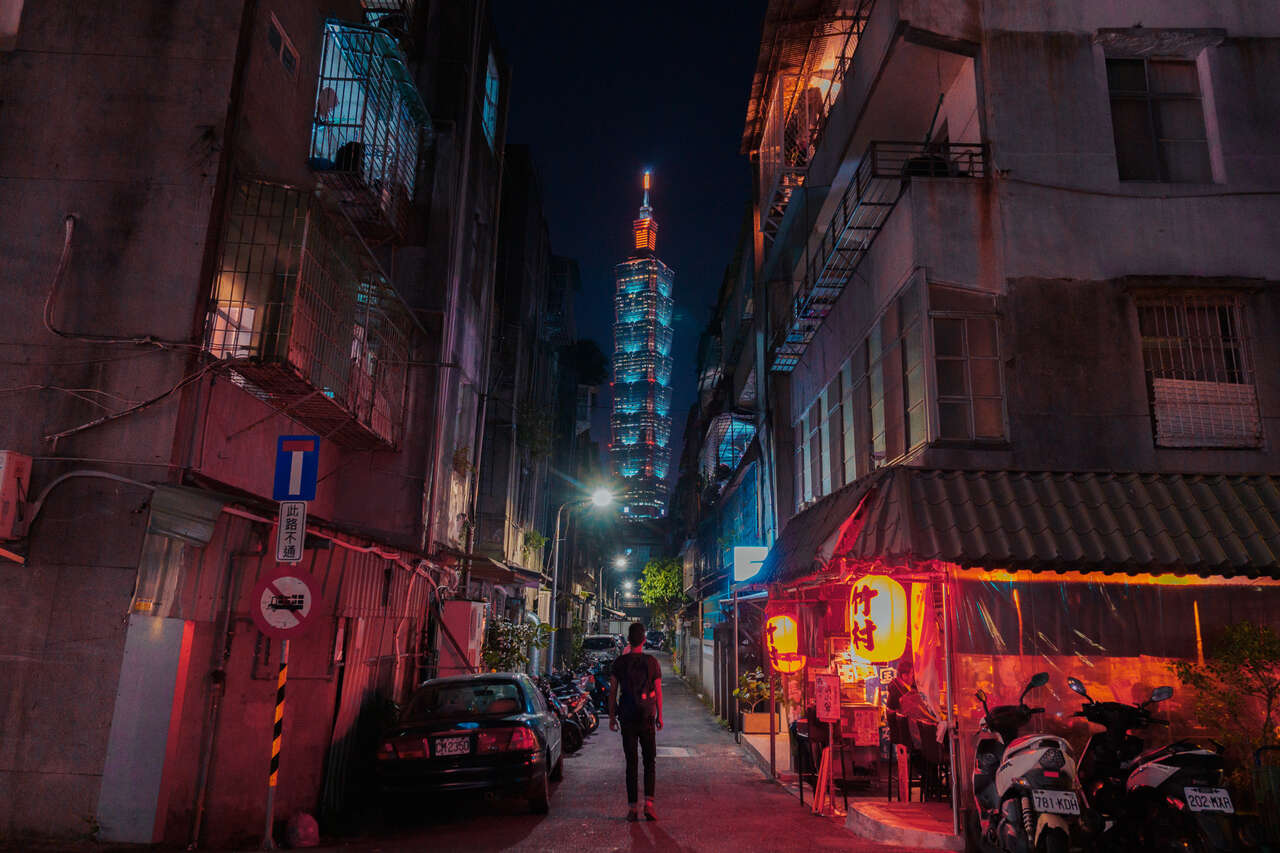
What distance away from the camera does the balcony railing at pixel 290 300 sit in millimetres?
9898

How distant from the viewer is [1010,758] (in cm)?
721

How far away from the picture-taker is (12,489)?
807 centimetres

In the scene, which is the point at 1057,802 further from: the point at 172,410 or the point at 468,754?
the point at 172,410

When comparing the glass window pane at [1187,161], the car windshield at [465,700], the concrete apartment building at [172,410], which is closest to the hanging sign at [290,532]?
the concrete apartment building at [172,410]

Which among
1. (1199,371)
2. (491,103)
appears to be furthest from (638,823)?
(491,103)

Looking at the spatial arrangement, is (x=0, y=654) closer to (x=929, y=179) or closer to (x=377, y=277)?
(x=377, y=277)

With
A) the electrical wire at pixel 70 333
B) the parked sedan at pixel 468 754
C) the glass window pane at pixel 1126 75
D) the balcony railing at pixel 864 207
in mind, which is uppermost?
the glass window pane at pixel 1126 75

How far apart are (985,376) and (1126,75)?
16.7ft

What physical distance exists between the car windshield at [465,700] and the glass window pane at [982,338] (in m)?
7.41

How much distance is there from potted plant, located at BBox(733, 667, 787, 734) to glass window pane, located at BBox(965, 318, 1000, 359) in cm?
737

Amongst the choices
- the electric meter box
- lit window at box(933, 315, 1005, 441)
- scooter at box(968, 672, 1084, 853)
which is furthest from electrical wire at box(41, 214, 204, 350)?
Answer: scooter at box(968, 672, 1084, 853)

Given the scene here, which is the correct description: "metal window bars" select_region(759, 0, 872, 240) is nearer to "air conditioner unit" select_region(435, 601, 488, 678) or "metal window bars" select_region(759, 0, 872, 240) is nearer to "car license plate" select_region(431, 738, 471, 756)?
"air conditioner unit" select_region(435, 601, 488, 678)

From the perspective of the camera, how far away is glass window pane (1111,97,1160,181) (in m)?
10.9

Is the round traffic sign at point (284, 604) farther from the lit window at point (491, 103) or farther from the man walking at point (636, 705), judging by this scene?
the lit window at point (491, 103)
